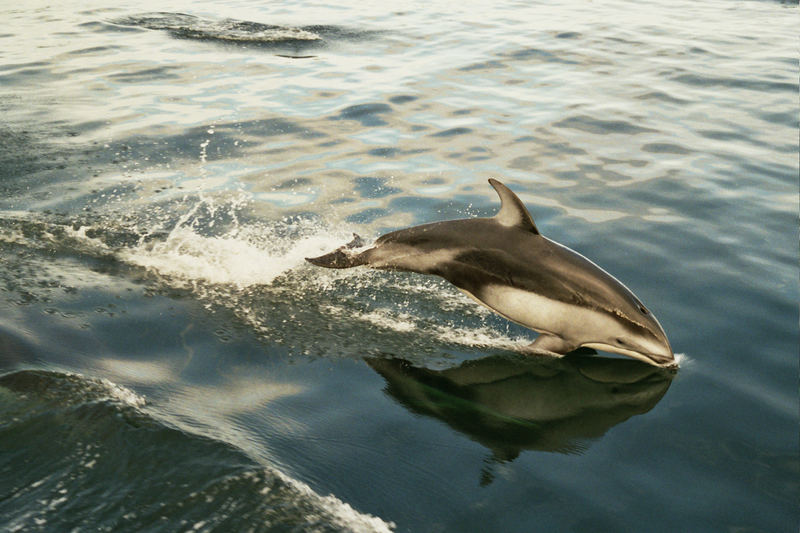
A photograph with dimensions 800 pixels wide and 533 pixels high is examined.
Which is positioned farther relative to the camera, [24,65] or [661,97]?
[24,65]

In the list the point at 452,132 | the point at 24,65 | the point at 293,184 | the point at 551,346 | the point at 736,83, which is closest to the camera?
the point at 551,346

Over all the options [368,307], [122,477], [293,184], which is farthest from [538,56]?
[122,477]

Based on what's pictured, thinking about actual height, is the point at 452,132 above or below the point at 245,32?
below

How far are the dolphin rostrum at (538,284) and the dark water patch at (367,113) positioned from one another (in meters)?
6.42

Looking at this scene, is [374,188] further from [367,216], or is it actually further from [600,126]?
[600,126]

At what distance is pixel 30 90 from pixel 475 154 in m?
8.38

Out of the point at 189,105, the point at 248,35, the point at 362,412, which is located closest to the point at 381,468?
the point at 362,412

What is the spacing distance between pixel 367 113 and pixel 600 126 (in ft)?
12.7

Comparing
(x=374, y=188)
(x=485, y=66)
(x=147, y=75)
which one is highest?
(x=147, y=75)

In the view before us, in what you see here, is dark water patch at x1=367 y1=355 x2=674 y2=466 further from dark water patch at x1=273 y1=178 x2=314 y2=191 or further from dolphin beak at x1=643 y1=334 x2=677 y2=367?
dark water patch at x1=273 y1=178 x2=314 y2=191

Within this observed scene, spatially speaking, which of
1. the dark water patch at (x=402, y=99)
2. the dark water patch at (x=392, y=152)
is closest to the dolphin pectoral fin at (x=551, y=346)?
the dark water patch at (x=392, y=152)

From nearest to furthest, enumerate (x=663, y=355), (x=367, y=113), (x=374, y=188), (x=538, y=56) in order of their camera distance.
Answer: (x=663, y=355) → (x=374, y=188) → (x=367, y=113) → (x=538, y=56)

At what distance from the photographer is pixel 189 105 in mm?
12945

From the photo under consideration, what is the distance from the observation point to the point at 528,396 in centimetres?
562
